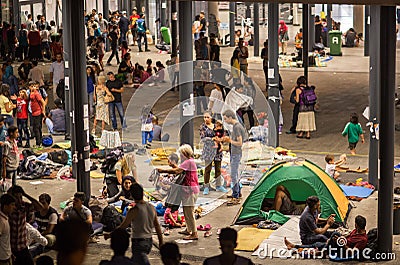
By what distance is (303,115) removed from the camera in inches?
830

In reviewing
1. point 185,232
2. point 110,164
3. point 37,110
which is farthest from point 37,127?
point 185,232

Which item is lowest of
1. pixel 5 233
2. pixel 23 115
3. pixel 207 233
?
pixel 207 233

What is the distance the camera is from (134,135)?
2006cm

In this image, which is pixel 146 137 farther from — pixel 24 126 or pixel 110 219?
pixel 110 219

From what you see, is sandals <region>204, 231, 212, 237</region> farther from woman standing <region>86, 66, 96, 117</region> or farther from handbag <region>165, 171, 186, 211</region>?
woman standing <region>86, 66, 96, 117</region>

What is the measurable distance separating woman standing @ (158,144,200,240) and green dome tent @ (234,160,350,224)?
0.94m

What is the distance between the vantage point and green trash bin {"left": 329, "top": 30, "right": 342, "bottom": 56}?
37156 millimetres

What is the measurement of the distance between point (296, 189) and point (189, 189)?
74.1 inches

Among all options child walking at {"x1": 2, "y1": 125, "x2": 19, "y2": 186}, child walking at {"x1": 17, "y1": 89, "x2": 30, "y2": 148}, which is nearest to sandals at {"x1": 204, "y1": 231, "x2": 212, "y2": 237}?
child walking at {"x1": 2, "y1": 125, "x2": 19, "y2": 186}

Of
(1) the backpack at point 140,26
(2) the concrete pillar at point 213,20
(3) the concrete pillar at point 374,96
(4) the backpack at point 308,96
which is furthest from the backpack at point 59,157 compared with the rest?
(2) the concrete pillar at point 213,20

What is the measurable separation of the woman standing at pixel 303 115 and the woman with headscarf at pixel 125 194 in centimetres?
672

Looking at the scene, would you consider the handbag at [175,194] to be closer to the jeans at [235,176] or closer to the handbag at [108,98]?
the jeans at [235,176]

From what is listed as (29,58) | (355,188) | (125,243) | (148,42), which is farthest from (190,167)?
(148,42)

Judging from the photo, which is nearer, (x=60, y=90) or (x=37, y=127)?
(x=37, y=127)
